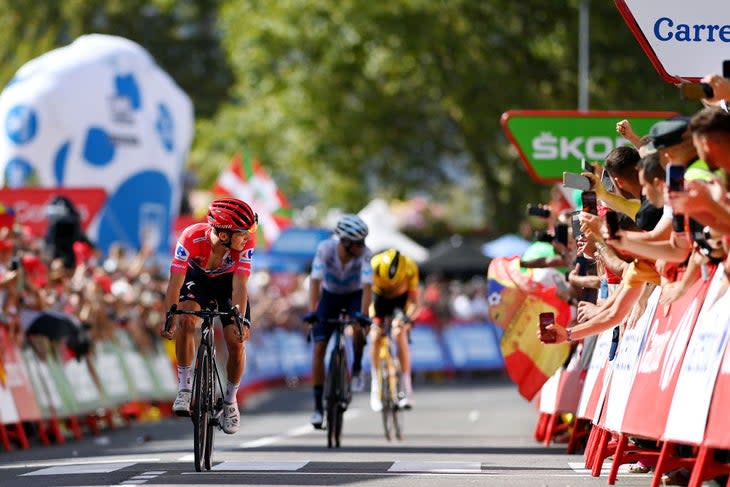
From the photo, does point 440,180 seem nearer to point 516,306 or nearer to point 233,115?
point 233,115

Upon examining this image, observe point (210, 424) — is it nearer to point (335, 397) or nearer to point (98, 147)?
point (335, 397)

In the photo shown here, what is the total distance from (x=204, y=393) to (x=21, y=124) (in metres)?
21.0

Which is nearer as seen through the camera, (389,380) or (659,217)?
(659,217)

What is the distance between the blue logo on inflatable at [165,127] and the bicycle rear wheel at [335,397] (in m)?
19.0

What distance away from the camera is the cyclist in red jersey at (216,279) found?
1341 cm

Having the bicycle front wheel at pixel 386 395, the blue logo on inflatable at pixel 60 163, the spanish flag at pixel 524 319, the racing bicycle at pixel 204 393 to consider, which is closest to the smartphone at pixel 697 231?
the racing bicycle at pixel 204 393

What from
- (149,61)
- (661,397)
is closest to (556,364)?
(661,397)

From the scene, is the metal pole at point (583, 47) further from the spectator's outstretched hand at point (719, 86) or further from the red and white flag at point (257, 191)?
the spectator's outstretched hand at point (719, 86)

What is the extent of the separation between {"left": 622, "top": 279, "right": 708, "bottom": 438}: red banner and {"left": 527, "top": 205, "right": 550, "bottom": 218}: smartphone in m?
5.59

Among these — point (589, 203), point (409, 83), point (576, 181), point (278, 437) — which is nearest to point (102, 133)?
point (409, 83)

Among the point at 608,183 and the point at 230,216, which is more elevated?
the point at 608,183

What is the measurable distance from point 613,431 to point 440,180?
127ft

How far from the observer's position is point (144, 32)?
75.6 meters

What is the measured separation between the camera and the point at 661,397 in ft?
35.0
